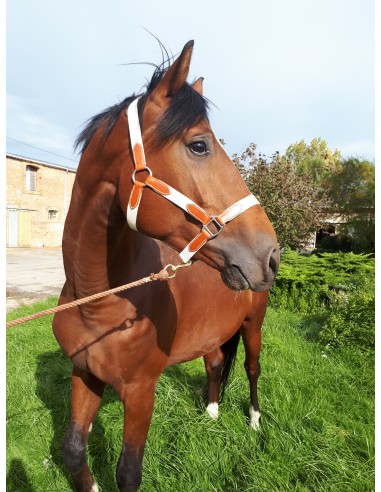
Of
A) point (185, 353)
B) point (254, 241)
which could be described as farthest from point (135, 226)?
point (185, 353)

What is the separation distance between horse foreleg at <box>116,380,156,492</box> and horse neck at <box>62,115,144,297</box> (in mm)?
591

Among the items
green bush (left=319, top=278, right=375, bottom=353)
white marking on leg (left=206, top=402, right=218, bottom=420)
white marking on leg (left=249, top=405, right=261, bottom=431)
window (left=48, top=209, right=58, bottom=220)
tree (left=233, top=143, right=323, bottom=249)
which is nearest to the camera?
white marking on leg (left=249, top=405, right=261, bottom=431)

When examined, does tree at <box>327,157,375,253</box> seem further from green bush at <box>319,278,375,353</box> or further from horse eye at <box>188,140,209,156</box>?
horse eye at <box>188,140,209,156</box>

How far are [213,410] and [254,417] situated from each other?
14.8 inches

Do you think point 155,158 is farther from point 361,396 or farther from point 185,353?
point 361,396

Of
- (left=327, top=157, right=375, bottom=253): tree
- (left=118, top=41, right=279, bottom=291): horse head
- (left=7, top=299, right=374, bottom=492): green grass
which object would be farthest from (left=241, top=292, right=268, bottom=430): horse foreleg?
(left=327, top=157, right=375, bottom=253): tree

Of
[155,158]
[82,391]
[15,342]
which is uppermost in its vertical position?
[155,158]

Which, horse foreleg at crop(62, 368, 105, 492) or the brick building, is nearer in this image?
horse foreleg at crop(62, 368, 105, 492)

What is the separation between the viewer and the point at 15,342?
15.4 ft

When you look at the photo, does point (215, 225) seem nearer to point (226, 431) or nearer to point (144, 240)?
point (144, 240)

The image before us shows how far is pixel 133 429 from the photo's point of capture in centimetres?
178

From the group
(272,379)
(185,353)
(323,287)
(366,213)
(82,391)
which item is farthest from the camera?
(366,213)

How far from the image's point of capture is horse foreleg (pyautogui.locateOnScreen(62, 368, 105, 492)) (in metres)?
1.98

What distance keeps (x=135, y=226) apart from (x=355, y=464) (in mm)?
2336
